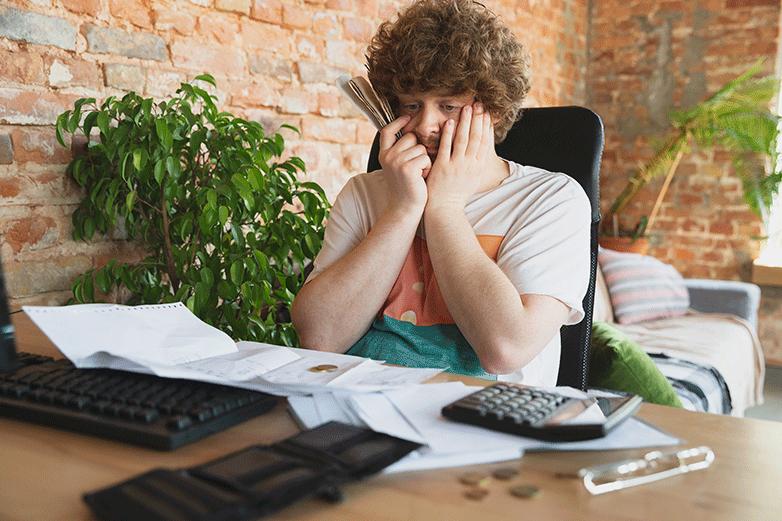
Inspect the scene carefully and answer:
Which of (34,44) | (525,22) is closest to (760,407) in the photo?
(525,22)

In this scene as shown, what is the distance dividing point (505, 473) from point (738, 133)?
3999mm

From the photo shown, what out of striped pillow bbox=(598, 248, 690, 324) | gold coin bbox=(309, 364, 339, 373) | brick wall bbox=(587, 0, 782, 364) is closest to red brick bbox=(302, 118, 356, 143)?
striped pillow bbox=(598, 248, 690, 324)

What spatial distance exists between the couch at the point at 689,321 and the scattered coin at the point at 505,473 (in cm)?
228

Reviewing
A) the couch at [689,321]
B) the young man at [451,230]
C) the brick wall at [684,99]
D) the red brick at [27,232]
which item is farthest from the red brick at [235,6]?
the brick wall at [684,99]

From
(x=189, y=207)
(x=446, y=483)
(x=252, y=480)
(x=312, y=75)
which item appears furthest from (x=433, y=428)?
(x=312, y=75)

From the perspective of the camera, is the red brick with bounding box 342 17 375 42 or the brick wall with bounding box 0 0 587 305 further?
the red brick with bounding box 342 17 375 42

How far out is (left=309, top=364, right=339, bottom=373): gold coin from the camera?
0.83m

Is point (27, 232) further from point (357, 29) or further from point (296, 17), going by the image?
point (357, 29)

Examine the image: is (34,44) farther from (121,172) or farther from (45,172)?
(121,172)

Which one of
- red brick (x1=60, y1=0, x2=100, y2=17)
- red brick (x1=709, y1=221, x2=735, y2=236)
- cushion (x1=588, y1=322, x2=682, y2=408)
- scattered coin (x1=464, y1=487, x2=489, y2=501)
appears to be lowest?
cushion (x1=588, y1=322, x2=682, y2=408)

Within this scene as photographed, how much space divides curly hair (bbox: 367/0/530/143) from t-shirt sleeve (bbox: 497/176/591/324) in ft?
0.78

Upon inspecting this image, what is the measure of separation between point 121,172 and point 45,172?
0.29 m

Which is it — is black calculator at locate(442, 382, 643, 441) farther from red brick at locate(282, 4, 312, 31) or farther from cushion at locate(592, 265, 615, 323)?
cushion at locate(592, 265, 615, 323)

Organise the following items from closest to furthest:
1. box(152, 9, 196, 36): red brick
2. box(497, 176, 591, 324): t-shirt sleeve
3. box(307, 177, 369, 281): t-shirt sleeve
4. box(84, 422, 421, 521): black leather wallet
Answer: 1. box(84, 422, 421, 521): black leather wallet
2. box(497, 176, 591, 324): t-shirt sleeve
3. box(307, 177, 369, 281): t-shirt sleeve
4. box(152, 9, 196, 36): red brick
